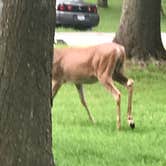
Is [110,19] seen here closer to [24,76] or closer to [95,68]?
[95,68]

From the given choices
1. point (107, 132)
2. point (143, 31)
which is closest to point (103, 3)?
point (143, 31)

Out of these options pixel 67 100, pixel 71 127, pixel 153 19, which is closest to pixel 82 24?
pixel 153 19

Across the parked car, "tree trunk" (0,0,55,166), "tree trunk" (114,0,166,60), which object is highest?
"tree trunk" (0,0,55,166)

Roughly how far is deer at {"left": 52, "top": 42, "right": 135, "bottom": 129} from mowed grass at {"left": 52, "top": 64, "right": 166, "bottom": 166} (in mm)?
330

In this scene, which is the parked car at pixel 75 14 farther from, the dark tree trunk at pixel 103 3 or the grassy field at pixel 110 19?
the dark tree trunk at pixel 103 3

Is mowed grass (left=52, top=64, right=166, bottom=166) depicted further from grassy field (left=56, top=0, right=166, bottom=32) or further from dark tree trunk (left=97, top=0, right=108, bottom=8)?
dark tree trunk (left=97, top=0, right=108, bottom=8)

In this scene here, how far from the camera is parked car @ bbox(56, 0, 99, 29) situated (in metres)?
31.4

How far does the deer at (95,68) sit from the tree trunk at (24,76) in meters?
4.02

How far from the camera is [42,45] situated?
5.86 metres

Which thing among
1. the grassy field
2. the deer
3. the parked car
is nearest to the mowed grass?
the deer

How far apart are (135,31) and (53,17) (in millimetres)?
11610

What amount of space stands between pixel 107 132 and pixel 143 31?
8.08 metres

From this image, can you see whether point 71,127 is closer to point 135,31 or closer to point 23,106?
point 23,106

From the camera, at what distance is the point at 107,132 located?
9602 mm
